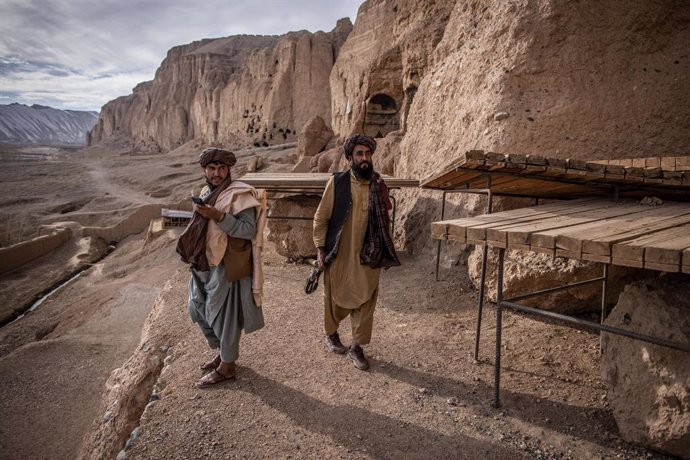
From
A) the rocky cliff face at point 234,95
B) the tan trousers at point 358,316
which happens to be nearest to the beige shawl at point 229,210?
the tan trousers at point 358,316

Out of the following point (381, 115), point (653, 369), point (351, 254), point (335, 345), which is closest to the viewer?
point (653, 369)

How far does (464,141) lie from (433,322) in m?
2.73

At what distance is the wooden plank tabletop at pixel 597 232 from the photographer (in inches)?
63.3

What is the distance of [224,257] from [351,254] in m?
0.95

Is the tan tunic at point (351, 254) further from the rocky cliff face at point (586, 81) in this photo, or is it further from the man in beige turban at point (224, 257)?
the rocky cliff face at point (586, 81)

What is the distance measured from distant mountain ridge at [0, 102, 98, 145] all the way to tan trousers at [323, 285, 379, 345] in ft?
491

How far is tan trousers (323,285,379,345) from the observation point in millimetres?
3105

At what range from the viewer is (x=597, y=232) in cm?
191

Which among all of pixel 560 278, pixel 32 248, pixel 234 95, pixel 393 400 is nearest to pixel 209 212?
pixel 393 400

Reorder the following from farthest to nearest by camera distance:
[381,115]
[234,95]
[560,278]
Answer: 1. [234,95]
2. [381,115]
3. [560,278]

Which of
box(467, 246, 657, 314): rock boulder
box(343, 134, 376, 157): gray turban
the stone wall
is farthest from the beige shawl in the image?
the stone wall

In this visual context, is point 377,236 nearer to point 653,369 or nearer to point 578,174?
point 578,174

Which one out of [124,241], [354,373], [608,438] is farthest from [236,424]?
[124,241]

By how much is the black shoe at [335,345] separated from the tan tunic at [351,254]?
1.82ft
